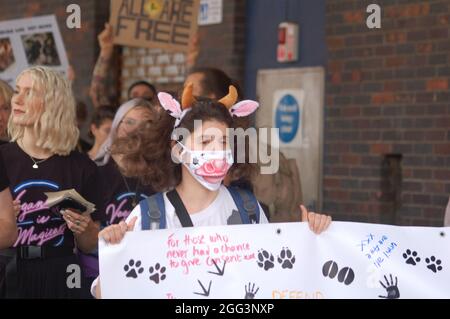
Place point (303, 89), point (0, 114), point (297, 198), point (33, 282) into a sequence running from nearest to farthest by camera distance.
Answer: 1. point (33, 282)
2. point (0, 114)
3. point (297, 198)
4. point (303, 89)

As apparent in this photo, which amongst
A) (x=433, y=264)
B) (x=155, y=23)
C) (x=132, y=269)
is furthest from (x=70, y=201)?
(x=155, y=23)

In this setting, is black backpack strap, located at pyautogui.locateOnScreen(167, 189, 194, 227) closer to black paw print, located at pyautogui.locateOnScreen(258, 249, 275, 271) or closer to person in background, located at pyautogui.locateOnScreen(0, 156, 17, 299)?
black paw print, located at pyautogui.locateOnScreen(258, 249, 275, 271)

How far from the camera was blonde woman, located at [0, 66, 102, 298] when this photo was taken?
4805 millimetres

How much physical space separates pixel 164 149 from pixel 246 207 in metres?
0.47

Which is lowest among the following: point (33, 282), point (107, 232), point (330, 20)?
point (33, 282)

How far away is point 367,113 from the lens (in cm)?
738

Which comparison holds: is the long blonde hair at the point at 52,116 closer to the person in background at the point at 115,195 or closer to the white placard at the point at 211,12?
the person in background at the point at 115,195

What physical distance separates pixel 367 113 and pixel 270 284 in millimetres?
3633

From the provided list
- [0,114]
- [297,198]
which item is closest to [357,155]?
[297,198]

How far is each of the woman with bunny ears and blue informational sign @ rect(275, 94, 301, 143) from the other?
361 cm

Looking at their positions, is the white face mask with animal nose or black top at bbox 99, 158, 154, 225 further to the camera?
black top at bbox 99, 158, 154, 225

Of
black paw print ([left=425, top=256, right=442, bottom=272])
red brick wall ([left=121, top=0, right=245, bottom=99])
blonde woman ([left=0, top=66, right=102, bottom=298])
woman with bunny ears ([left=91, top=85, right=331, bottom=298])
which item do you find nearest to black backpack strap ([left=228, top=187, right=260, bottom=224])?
woman with bunny ears ([left=91, top=85, right=331, bottom=298])

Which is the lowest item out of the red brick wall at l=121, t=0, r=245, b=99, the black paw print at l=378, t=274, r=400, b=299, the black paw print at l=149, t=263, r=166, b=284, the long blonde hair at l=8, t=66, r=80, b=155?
the black paw print at l=378, t=274, r=400, b=299
